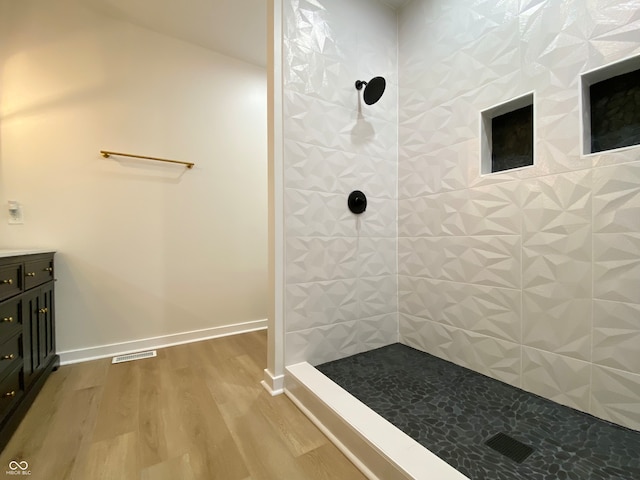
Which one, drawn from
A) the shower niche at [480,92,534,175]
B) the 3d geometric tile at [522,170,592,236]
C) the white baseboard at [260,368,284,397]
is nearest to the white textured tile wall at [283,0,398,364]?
the white baseboard at [260,368,284,397]

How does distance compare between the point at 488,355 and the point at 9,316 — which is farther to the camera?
the point at 488,355

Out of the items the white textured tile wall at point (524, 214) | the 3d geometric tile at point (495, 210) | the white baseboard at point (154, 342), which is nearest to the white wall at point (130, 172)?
the white baseboard at point (154, 342)

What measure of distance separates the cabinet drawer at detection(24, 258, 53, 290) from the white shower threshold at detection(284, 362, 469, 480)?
5.16 ft

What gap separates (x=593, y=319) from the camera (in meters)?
1.16

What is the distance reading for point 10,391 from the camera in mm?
1220

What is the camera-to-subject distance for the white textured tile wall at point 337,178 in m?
1.62

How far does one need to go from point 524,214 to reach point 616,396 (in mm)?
861

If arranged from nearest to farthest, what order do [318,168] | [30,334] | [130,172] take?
[30,334] → [318,168] → [130,172]

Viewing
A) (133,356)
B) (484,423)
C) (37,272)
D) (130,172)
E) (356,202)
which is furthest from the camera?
(130,172)

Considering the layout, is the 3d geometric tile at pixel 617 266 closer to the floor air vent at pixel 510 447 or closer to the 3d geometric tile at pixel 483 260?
the 3d geometric tile at pixel 483 260

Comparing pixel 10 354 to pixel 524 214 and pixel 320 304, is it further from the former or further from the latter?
pixel 524 214

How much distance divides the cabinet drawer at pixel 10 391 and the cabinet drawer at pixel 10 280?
378 mm

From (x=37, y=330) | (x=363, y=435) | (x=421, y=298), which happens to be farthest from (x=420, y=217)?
(x=37, y=330)

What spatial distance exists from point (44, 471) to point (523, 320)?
2234mm
